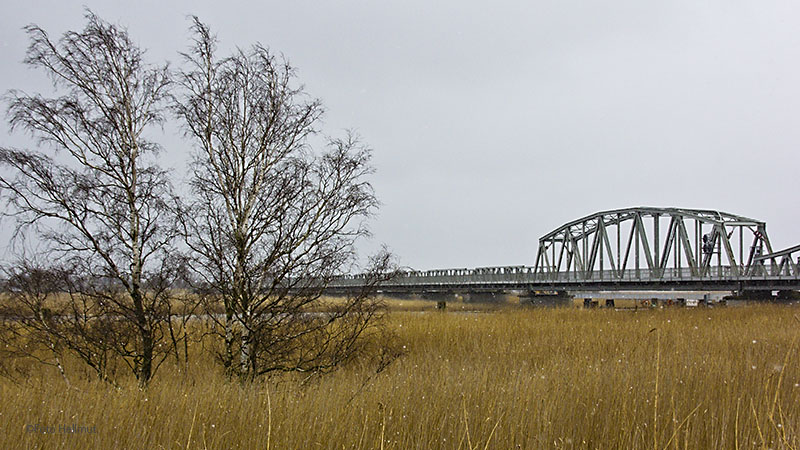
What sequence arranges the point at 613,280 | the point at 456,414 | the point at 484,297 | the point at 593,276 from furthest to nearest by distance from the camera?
the point at 484,297, the point at 593,276, the point at 613,280, the point at 456,414

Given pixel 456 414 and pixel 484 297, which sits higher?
pixel 484 297

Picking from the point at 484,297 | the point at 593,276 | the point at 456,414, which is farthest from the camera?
the point at 484,297

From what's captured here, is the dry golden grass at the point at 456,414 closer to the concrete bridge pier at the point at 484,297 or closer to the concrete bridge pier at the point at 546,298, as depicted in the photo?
the concrete bridge pier at the point at 546,298

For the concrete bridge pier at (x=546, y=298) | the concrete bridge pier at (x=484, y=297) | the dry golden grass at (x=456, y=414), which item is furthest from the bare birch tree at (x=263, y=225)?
the concrete bridge pier at (x=484, y=297)

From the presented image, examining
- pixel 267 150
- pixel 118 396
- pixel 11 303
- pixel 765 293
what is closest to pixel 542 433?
pixel 118 396

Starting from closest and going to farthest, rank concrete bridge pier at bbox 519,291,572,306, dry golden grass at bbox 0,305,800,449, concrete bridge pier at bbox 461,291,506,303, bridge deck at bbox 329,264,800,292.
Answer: dry golden grass at bbox 0,305,800,449 < bridge deck at bbox 329,264,800,292 < concrete bridge pier at bbox 519,291,572,306 < concrete bridge pier at bbox 461,291,506,303

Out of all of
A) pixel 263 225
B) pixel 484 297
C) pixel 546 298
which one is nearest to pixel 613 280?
pixel 546 298

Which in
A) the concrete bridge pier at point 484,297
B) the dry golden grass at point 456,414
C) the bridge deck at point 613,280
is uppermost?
the bridge deck at point 613,280

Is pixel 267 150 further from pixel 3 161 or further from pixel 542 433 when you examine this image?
pixel 542 433

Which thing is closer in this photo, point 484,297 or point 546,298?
point 546,298

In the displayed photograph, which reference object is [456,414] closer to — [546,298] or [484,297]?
[546,298]

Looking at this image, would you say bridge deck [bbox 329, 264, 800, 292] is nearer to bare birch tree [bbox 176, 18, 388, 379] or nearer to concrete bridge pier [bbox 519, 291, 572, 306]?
concrete bridge pier [bbox 519, 291, 572, 306]

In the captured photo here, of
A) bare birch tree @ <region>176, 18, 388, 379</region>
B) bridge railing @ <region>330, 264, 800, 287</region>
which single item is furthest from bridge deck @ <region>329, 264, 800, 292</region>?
bare birch tree @ <region>176, 18, 388, 379</region>

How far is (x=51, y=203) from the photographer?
8.57m
